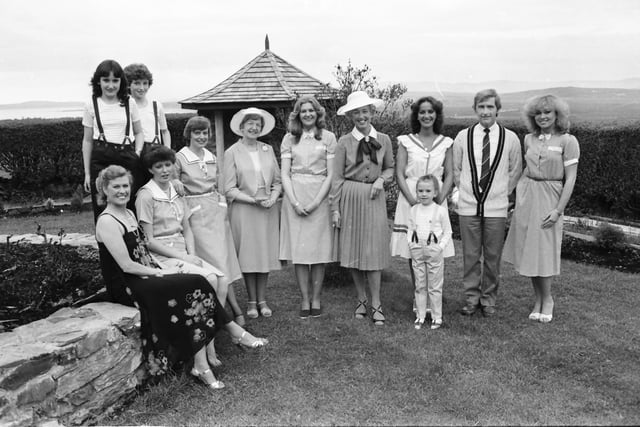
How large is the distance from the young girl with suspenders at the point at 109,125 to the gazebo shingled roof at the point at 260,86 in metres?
4.54

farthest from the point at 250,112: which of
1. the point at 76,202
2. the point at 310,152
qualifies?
the point at 76,202

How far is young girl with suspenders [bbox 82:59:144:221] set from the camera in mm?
5242

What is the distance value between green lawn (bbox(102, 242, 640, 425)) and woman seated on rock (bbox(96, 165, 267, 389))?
0.25 m

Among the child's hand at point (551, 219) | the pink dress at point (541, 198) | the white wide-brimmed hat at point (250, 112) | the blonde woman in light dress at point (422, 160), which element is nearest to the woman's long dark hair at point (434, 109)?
the blonde woman in light dress at point (422, 160)

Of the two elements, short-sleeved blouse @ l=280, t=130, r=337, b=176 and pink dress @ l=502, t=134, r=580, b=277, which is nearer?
pink dress @ l=502, t=134, r=580, b=277

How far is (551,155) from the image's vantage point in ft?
18.4

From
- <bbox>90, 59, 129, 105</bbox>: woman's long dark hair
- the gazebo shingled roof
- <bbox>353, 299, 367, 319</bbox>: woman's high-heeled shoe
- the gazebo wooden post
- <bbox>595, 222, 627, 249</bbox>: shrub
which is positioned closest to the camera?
<bbox>90, 59, 129, 105</bbox>: woman's long dark hair

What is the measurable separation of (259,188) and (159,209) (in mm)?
1145

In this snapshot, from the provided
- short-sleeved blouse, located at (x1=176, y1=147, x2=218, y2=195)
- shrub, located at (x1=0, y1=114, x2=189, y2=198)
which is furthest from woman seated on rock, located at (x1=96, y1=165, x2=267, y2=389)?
shrub, located at (x1=0, y1=114, x2=189, y2=198)

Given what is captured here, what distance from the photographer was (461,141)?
5.81 meters

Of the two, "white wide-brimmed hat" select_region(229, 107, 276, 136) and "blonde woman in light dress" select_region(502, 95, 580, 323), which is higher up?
"white wide-brimmed hat" select_region(229, 107, 276, 136)

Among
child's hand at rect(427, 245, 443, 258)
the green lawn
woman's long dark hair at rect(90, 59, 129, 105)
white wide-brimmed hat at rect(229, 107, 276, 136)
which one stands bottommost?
the green lawn

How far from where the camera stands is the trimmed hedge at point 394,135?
10.7 metres

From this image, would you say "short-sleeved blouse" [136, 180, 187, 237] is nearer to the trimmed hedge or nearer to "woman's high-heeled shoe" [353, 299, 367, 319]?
"woman's high-heeled shoe" [353, 299, 367, 319]
